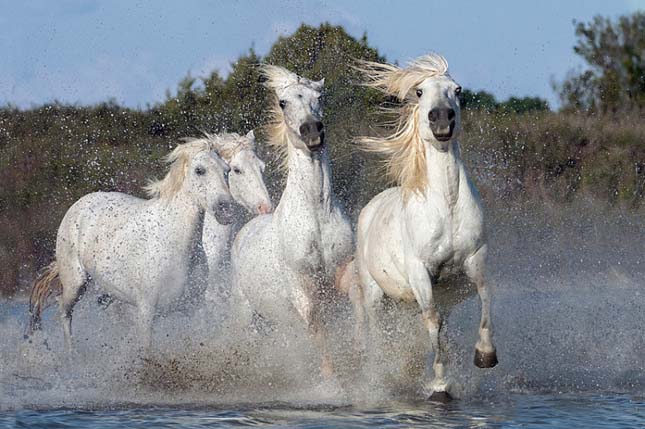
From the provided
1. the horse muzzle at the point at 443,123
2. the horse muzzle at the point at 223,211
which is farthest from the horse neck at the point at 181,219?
the horse muzzle at the point at 443,123

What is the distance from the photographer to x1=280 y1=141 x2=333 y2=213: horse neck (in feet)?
29.3

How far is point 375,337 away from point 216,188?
1725 mm

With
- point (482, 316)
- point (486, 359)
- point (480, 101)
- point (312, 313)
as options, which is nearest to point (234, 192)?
point (312, 313)

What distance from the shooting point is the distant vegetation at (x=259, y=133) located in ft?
60.3

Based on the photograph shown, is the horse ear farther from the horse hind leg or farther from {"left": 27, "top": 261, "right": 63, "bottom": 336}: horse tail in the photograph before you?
{"left": 27, "top": 261, "right": 63, "bottom": 336}: horse tail

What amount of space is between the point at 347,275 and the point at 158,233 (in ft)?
5.08

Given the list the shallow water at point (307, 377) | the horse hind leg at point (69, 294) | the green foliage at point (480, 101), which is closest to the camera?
the shallow water at point (307, 377)

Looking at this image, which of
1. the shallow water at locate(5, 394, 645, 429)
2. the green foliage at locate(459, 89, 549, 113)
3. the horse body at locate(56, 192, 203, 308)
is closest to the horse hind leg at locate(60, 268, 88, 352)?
the horse body at locate(56, 192, 203, 308)

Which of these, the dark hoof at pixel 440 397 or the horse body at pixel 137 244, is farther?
the horse body at pixel 137 244

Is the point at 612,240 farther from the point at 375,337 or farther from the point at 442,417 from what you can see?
the point at 442,417

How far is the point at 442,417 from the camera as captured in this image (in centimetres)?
A: 753

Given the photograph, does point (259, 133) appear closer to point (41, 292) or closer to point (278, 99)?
point (41, 292)

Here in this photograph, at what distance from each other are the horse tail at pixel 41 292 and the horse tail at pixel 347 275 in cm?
347

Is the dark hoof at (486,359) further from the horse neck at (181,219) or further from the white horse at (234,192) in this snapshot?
the white horse at (234,192)
